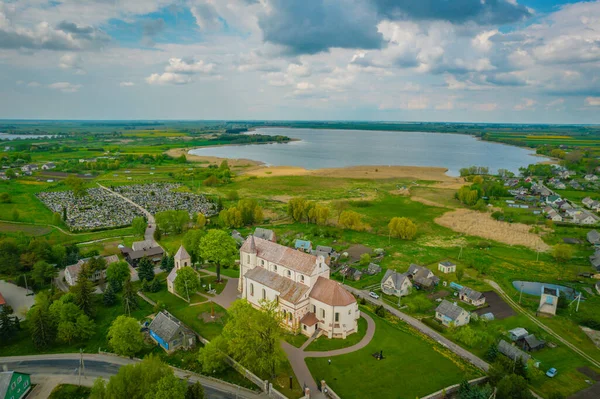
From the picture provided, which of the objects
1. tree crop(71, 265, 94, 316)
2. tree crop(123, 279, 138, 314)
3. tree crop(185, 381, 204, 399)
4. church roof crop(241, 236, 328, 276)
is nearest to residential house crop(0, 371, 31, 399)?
tree crop(71, 265, 94, 316)

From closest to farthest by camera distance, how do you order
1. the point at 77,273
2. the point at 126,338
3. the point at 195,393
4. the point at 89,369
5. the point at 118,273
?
the point at 195,393
the point at 89,369
the point at 126,338
the point at 77,273
the point at 118,273

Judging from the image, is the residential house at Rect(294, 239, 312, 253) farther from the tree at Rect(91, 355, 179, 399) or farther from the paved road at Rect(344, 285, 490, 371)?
the tree at Rect(91, 355, 179, 399)

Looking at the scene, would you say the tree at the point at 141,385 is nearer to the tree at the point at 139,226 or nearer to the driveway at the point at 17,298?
the driveway at the point at 17,298

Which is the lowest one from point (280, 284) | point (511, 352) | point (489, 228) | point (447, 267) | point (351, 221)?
point (489, 228)

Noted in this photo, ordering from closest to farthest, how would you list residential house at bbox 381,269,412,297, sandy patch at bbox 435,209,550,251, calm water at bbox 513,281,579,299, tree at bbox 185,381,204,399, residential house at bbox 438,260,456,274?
tree at bbox 185,381,204,399, residential house at bbox 381,269,412,297, calm water at bbox 513,281,579,299, residential house at bbox 438,260,456,274, sandy patch at bbox 435,209,550,251

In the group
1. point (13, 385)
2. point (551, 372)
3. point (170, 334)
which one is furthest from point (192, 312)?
point (551, 372)

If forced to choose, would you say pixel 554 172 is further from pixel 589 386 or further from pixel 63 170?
pixel 63 170

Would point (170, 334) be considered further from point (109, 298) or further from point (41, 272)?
point (41, 272)

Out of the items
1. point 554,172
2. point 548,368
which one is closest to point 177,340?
point 548,368
